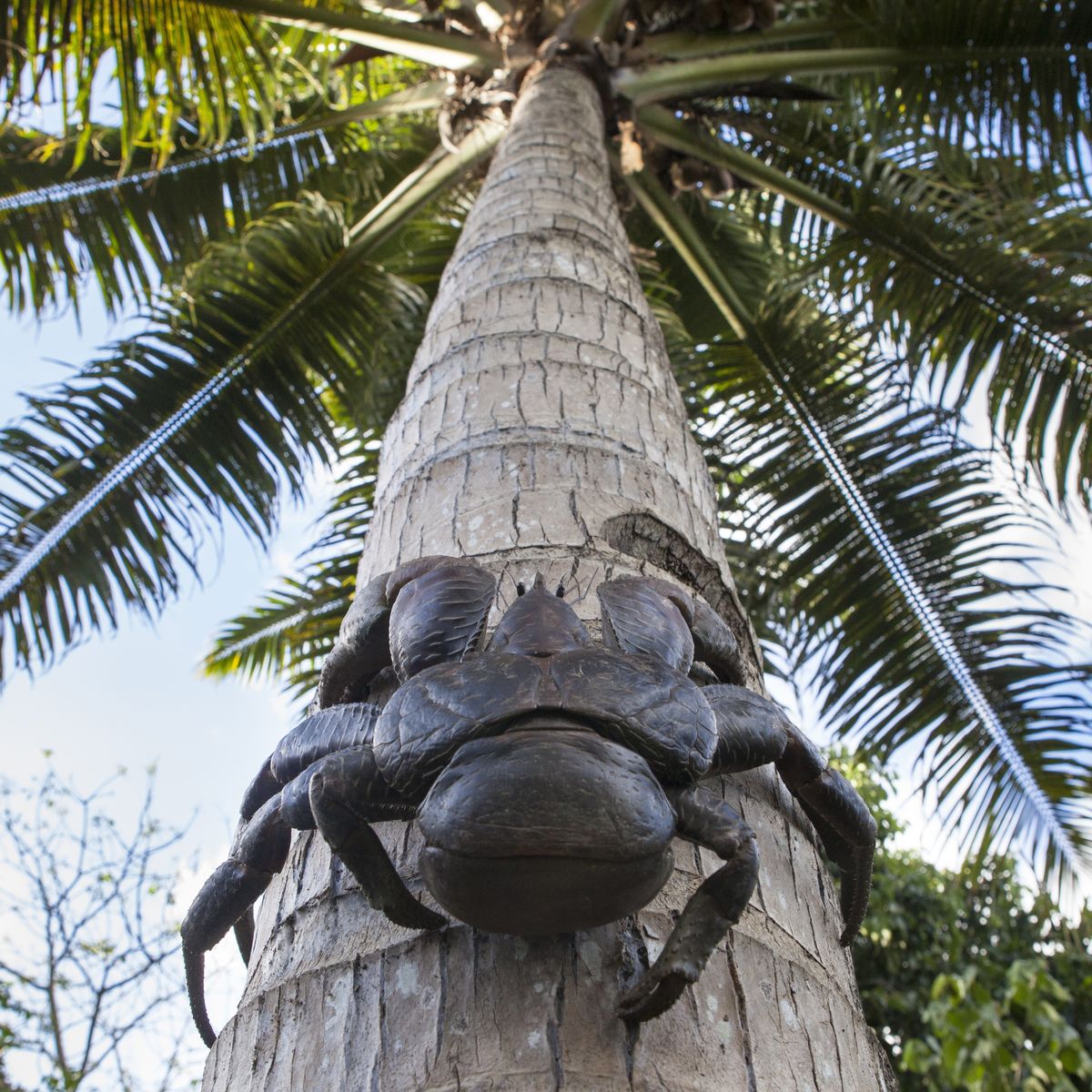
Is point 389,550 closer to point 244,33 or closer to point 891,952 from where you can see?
point 244,33

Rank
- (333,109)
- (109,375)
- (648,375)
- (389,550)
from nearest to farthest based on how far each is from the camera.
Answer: (389,550), (648,375), (109,375), (333,109)

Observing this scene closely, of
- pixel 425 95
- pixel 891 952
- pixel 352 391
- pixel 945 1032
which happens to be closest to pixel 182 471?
pixel 352 391

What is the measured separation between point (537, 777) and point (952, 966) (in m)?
6.87

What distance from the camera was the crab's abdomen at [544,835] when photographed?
907 millimetres

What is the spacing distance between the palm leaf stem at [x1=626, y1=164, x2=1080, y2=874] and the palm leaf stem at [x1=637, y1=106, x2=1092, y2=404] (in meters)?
0.28

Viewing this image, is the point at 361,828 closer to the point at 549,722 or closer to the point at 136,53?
the point at 549,722

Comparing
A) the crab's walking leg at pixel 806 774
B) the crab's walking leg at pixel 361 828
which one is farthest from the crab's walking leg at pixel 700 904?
the crab's walking leg at pixel 361 828

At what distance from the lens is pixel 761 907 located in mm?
1248

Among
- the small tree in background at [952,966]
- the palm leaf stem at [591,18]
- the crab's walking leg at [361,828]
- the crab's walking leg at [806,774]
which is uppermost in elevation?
the palm leaf stem at [591,18]

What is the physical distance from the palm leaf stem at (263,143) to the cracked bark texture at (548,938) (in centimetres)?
311

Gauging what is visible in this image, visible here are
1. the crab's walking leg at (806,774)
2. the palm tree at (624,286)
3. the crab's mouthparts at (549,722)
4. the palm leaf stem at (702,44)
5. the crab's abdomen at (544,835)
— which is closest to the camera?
the crab's abdomen at (544,835)

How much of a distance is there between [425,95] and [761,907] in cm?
505

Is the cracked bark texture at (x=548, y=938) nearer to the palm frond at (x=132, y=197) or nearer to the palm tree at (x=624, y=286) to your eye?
the palm tree at (x=624, y=286)

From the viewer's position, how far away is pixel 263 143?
18.0 feet
